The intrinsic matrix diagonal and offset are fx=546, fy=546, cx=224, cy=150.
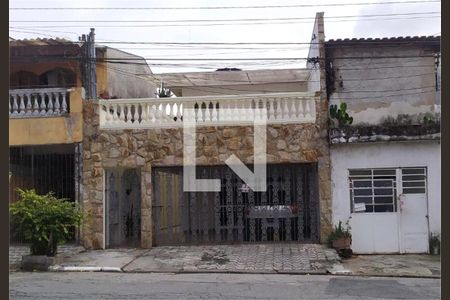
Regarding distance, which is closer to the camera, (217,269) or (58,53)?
(217,269)

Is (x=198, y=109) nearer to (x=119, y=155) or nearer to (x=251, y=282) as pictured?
(x=119, y=155)

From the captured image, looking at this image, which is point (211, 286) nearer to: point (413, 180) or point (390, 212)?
point (390, 212)

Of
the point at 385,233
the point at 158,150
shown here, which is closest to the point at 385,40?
the point at 385,233

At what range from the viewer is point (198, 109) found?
40.8ft

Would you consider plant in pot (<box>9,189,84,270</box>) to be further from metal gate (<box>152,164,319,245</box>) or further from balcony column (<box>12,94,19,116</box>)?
balcony column (<box>12,94,19,116</box>)

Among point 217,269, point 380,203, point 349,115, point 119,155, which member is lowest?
point 217,269

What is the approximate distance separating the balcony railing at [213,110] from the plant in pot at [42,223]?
2.54m

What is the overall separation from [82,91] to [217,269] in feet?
17.7

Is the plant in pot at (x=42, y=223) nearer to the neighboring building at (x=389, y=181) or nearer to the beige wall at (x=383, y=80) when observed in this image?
the neighboring building at (x=389, y=181)

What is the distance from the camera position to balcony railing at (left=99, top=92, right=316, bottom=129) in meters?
12.3

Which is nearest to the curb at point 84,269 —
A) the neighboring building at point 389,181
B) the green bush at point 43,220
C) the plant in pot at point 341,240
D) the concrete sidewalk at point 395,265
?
the green bush at point 43,220

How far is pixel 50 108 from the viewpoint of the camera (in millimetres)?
12594

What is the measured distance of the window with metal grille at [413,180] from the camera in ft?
38.6

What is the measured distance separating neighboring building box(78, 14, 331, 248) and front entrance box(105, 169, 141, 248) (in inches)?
2.8
